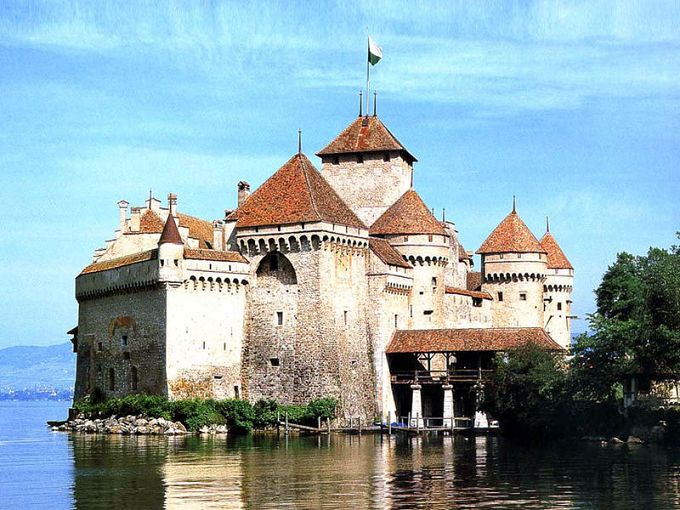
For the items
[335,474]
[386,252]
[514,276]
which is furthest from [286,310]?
[335,474]

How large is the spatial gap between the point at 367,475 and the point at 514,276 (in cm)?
4213

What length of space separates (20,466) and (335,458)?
12.9m

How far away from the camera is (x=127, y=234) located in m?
77.0

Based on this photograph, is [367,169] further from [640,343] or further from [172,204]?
[640,343]

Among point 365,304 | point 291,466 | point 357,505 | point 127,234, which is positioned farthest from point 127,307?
point 357,505

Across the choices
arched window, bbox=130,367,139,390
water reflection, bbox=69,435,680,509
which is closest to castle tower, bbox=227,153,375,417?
arched window, bbox=130,367,139,390

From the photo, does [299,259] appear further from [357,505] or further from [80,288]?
[357,505]

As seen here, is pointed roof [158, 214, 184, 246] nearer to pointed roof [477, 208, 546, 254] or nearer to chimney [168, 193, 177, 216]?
chimney [168, 193, 177, 216]

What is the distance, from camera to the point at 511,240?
8750cm

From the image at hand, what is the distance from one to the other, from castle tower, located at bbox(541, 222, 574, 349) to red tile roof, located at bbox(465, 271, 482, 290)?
476 cm

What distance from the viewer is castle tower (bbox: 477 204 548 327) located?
87.2m

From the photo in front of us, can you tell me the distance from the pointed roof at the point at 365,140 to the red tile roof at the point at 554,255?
596 inches

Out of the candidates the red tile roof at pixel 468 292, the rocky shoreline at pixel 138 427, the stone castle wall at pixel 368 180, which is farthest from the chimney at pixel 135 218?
the red tile roof at pixel 468 292

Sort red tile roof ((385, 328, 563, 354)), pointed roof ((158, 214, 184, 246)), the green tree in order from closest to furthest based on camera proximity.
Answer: the green tree → pointed roof ((158, 214, 184, 246)) → red tile roof ((385, 328, 563, 354))
